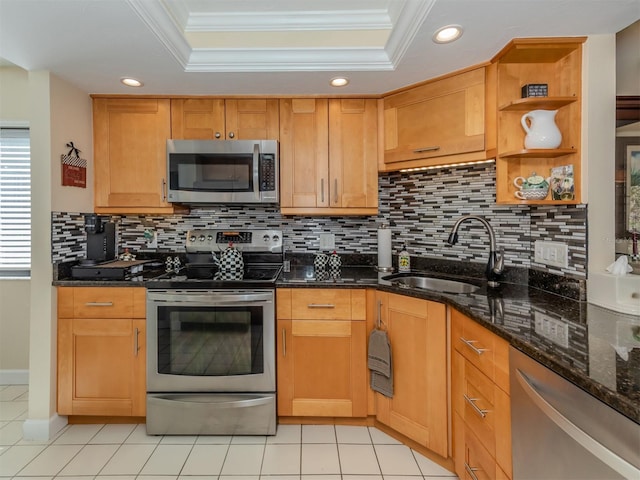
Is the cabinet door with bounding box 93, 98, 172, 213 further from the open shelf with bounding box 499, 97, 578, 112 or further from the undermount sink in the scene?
the open shelf with bounding box 499, 97, 578, 112

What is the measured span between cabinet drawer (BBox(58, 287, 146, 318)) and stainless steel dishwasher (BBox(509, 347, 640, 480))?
1952mm

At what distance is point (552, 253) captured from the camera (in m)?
1.68

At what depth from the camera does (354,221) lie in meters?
2.52

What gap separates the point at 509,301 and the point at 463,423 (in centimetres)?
60

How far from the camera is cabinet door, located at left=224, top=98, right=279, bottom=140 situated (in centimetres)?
224

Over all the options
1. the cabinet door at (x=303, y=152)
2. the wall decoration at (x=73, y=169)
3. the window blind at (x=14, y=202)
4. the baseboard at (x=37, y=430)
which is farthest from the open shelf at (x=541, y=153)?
the window blind at (x=14, y=202)

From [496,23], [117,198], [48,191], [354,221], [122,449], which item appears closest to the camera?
[496,23]

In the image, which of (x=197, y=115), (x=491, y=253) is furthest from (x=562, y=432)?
(x=197, y=115)

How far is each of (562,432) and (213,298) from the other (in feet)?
5.41

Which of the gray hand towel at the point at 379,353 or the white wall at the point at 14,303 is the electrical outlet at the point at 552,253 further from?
the white wall at the point at 14,303

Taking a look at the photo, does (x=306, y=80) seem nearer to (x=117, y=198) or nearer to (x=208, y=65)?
(x=208, y=65)

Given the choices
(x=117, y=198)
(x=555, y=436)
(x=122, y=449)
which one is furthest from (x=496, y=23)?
(x=122, y=449)

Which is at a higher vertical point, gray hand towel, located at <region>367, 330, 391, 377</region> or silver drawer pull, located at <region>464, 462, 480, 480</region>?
gray hand towel, located at <region>367, 330, 391, 377</region>

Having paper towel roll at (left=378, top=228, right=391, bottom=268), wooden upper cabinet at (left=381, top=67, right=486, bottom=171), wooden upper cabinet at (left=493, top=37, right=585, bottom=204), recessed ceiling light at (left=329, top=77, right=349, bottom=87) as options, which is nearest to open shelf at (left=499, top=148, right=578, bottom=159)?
wooden upper cabinet at (left=493, top=37, right=585, bottom=204)
